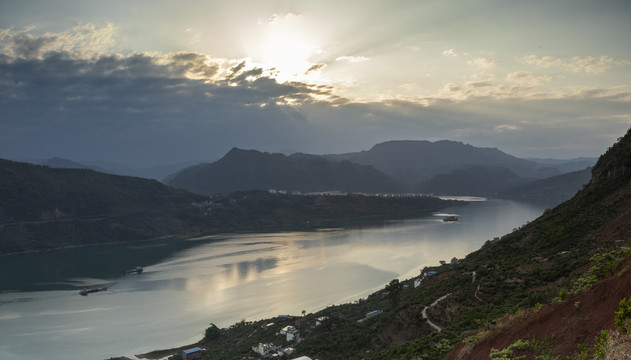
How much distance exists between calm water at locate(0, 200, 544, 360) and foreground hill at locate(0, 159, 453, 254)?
9626 mm

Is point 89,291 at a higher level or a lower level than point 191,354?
higher

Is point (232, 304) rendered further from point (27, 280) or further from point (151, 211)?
point (151, 211)

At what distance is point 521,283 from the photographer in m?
20.1

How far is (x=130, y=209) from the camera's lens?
11362 centimetres

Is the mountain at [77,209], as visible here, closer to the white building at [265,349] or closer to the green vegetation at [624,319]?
the white building at [265,349]

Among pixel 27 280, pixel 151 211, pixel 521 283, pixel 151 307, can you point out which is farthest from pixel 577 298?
pixel 151 211

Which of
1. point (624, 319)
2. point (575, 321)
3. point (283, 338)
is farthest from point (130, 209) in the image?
point (624, 319)

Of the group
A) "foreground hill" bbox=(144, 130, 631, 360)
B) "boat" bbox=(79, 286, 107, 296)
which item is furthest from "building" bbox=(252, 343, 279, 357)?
"boat" bbox=(79, 286, 107, 296)

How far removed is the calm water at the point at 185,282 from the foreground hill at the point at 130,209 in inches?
379

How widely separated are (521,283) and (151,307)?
4059 centimetres

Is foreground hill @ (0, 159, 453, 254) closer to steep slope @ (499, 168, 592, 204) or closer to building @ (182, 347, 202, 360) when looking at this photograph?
steep slope @ (499, 168, 592, 204)

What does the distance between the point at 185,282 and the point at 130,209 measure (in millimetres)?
66036

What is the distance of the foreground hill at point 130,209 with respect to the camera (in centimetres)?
9231

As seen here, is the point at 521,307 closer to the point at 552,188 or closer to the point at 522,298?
the point at 522,298
